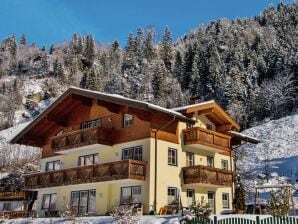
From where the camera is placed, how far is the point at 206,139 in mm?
30500

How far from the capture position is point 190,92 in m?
101

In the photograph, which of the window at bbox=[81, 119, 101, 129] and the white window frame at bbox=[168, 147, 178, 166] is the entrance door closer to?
the white window frame at bbox=[168, 147, 178, 166]

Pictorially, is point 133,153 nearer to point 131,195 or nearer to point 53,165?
point 131,195

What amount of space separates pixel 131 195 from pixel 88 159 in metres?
5.49

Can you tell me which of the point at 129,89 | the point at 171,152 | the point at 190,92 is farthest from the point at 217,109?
the point at 129,89

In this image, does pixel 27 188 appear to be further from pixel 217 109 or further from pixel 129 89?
pixel 129 89

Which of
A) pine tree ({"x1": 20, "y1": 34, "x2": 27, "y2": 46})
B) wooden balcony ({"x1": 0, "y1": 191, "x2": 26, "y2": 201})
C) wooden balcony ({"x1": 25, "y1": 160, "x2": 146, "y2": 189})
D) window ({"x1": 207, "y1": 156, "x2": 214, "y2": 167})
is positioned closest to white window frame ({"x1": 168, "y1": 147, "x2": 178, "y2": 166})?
wooden balcony ({"x1": 25, "y1": 160, "x2": 146, "y2": 189})

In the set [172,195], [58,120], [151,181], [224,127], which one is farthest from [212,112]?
[58,120]

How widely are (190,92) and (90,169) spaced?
73766 millimetres

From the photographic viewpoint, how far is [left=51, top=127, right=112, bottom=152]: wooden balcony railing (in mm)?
29558

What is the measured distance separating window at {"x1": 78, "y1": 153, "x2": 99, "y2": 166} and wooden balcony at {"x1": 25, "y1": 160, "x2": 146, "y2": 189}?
1.84 m

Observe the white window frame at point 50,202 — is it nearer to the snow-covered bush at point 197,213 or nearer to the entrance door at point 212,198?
the entrance door at point 212,198

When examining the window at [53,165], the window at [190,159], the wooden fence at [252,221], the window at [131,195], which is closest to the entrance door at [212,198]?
the window at [190,159]

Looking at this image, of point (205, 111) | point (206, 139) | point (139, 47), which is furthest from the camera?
point (139, 47)
